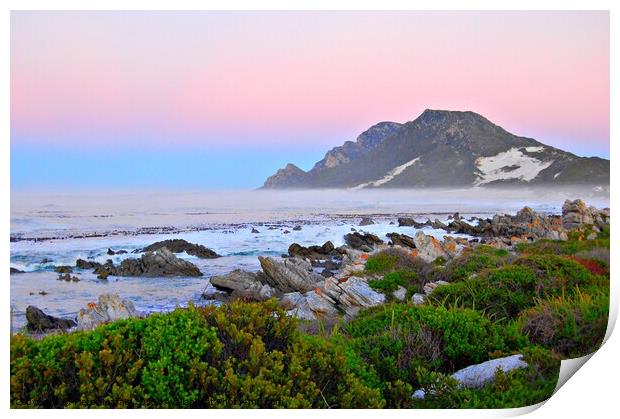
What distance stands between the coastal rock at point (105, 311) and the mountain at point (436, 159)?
9.11 feet

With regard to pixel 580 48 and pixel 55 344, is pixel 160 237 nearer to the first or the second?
pixel 55 344

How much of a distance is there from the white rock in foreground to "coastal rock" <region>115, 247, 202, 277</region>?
3.91 m

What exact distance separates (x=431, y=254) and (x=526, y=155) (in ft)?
9.36

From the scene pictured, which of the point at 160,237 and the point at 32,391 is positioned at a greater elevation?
the point at 160,237

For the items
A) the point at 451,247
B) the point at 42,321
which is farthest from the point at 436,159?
the point at 42,321

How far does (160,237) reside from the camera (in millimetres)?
8086

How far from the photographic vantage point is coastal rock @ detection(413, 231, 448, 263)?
11.0 metres

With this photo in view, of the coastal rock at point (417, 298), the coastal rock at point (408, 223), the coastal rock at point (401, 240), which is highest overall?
the coastal rock at point (408, 223)

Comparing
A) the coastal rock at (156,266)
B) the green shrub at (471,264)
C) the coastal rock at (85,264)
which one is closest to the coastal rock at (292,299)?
the coastal rock at (156,266)

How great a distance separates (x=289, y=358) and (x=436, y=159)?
525cm

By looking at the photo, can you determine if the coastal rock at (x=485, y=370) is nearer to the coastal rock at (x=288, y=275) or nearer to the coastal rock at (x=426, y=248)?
the coastal rock at (x=288, y=275)

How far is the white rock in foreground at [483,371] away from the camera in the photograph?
5.08 m

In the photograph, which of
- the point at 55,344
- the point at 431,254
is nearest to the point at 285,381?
the point at 55,344
